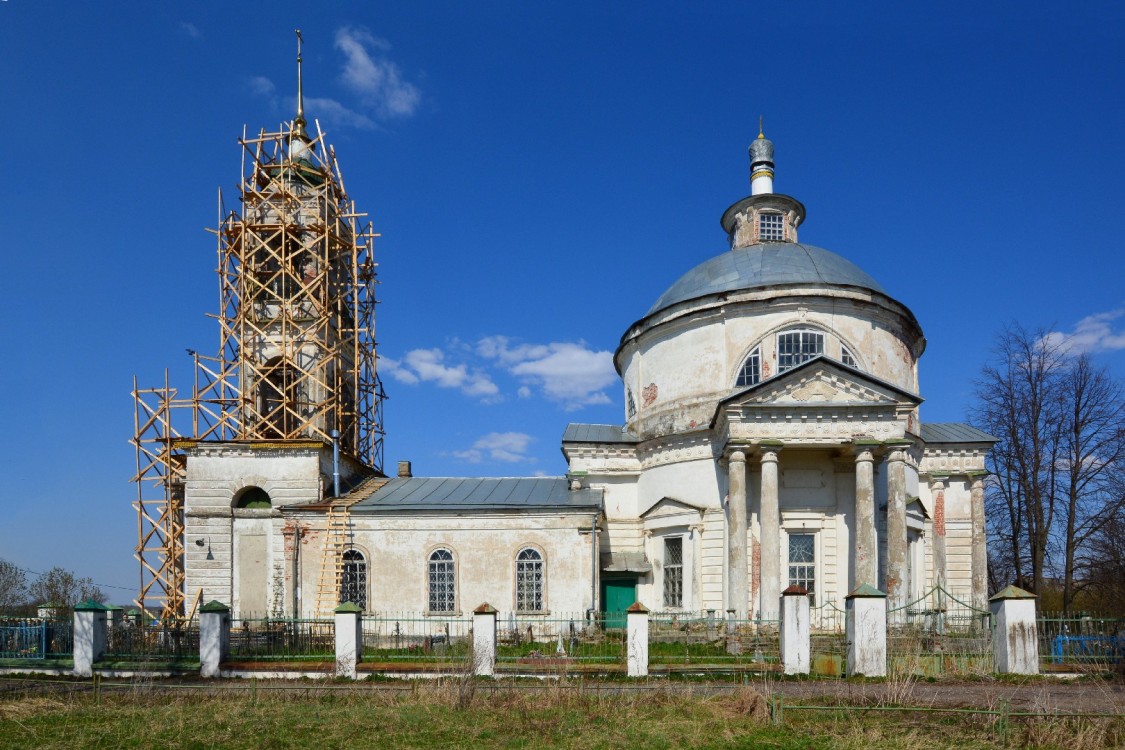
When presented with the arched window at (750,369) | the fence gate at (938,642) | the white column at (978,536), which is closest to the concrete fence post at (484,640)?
the fence gate at (938,642)

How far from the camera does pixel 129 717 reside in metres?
11.6

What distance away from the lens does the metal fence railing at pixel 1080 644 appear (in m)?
17.0

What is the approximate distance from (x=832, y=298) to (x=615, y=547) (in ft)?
31.0

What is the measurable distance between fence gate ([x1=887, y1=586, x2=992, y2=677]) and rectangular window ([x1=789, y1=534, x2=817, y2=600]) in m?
2.46

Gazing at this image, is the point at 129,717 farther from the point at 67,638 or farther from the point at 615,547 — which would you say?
the point at 615,547

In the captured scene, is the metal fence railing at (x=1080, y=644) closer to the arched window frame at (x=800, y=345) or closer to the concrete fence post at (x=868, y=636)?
the concrete fence post at (x=868, y=636)

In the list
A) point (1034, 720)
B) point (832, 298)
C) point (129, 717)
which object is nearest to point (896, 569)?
point (832, 298)

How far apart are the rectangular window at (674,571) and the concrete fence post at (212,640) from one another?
12.0 metres

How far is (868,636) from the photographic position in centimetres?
1596

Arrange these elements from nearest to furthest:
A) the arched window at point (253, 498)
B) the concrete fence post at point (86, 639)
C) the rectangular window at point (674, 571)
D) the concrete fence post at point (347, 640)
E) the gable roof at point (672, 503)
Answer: the concrete fence post at point (347, 640)
the concrete fence post at point (86, 639)
the gable roof at point (672, 503)
the rectangular window at point (674, 571)
the arched window at point (253, 498)

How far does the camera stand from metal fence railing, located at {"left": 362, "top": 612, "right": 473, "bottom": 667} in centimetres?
2044

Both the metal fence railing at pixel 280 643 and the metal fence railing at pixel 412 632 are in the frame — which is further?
the metal fence railing at pixel 412 632

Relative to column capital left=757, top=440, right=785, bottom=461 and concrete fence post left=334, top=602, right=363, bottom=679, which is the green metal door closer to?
column capital left=757, top=440, right=785, bottom=461

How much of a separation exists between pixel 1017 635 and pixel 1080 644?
Result: 10.8 ft
